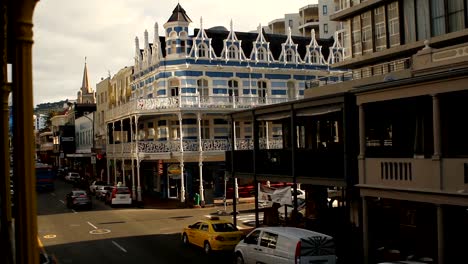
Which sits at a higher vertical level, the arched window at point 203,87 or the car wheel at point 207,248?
the arched window at point 203,87

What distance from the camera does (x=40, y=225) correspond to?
30734 mm

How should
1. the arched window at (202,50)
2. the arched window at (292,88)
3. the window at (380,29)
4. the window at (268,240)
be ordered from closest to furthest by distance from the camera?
the window at (268,240) → the window at (380,29) → the arched window at (202,50) → the arched window at (292,88)

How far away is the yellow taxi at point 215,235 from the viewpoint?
20.9 metres

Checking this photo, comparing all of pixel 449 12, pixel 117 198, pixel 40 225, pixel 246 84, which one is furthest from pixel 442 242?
pixel 246 84

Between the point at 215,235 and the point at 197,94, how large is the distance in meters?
21.9

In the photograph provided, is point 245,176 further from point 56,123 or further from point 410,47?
point 56,123

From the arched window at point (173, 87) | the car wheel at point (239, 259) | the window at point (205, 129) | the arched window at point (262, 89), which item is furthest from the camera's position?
the arched window at point (262, 89)

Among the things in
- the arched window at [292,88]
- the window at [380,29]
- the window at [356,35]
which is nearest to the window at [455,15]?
the window at [380,29]

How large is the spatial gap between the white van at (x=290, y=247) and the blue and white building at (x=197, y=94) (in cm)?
2259

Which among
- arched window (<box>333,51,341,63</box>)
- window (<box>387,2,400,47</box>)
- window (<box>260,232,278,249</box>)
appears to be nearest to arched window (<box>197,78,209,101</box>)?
arched window (<box>333,51,341,63</box>)

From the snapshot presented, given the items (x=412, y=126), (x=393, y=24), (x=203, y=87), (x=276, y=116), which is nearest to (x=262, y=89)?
(x=203, y=87)

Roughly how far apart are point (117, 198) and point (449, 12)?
2646cm

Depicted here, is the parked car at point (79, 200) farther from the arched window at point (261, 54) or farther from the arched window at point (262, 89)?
the arched window at point (261, 54)

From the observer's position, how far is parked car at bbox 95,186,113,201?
43.9 meters
